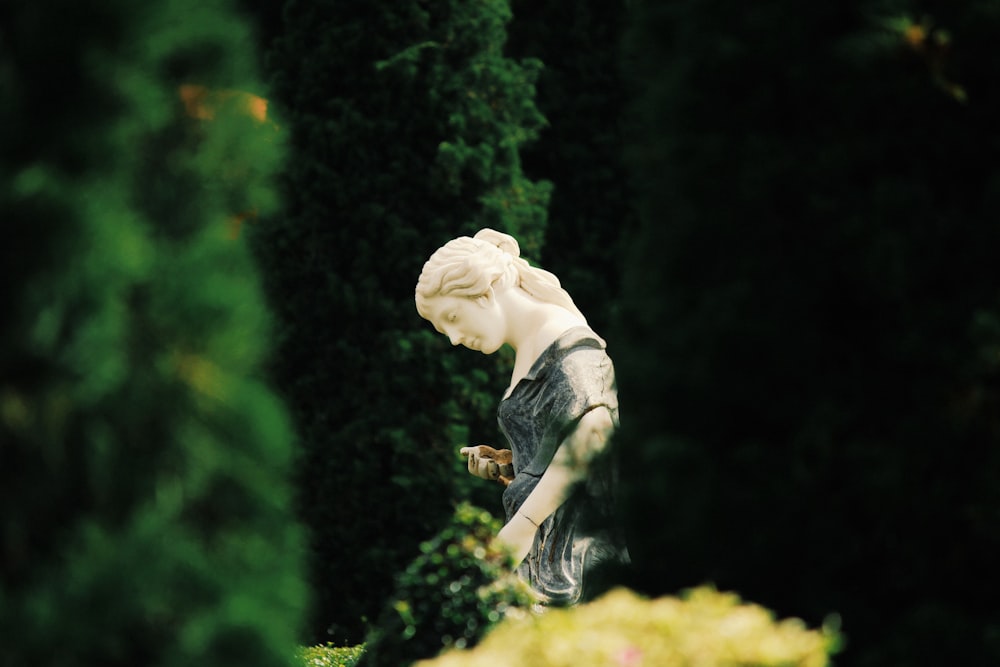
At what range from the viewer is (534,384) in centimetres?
571

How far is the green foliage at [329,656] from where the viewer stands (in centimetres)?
765

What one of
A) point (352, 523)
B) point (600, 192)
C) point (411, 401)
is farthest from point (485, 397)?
point (600, 192)

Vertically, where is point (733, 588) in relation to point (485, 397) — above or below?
above

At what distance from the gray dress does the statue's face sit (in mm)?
236

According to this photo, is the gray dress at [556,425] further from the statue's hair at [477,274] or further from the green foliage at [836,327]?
the green foliage at [836,327]

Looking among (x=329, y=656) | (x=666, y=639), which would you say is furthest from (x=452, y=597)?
(x=329, y=656)

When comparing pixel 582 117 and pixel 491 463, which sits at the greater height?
pixel 491 463

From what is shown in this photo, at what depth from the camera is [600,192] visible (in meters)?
11.6

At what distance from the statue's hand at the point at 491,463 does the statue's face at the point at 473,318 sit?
1.53 feet

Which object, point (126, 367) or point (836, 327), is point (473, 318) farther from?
point (126, 367)

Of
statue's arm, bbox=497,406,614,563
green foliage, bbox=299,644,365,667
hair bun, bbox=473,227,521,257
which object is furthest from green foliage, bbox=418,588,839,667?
green foliage, bbox=299,644,365,667

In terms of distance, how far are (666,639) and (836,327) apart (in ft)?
2.56

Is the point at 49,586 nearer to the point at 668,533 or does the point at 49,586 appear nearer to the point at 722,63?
the point at 668,533

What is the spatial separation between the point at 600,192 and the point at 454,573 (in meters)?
7.63
